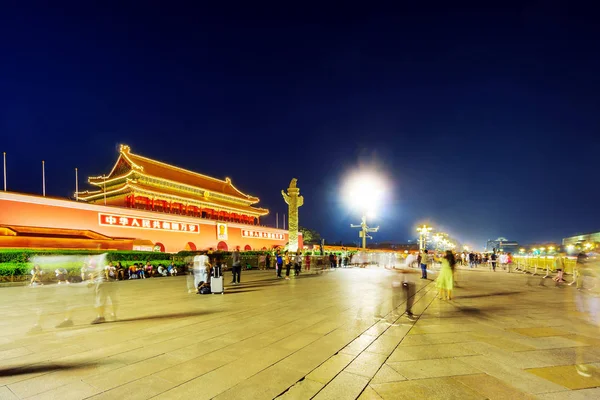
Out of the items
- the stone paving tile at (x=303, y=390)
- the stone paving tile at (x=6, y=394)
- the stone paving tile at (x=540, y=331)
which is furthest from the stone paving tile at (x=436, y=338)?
the stone paving tile at (x=6, y=394)

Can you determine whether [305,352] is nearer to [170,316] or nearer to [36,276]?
[170,316]

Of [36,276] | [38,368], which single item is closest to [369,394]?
[38,368]

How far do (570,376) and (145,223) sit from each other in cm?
2722

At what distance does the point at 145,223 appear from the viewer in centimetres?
2530

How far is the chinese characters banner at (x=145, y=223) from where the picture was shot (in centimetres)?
2258

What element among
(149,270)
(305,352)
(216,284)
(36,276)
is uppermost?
(305,352)

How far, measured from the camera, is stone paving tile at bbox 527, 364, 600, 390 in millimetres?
→ 3167

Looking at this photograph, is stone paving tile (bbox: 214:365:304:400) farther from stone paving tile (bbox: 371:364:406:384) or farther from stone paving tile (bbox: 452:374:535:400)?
stone paving tile (bbox: 452:374:535:400)

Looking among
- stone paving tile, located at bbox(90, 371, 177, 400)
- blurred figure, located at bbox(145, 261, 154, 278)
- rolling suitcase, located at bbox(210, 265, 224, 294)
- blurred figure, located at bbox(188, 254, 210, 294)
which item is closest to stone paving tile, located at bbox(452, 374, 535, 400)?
stone paving tile, located at bbox(90, 371, 177, 400)

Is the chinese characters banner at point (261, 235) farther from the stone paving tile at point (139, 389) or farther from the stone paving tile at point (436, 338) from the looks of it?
the stone paving tile at point (139, 389)

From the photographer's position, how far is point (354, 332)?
5.05m

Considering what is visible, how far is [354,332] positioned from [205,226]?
27947mm

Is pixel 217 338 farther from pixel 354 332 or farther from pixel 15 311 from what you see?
pixel 15 311

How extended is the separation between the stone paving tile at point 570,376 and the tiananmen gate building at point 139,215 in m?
22.3
